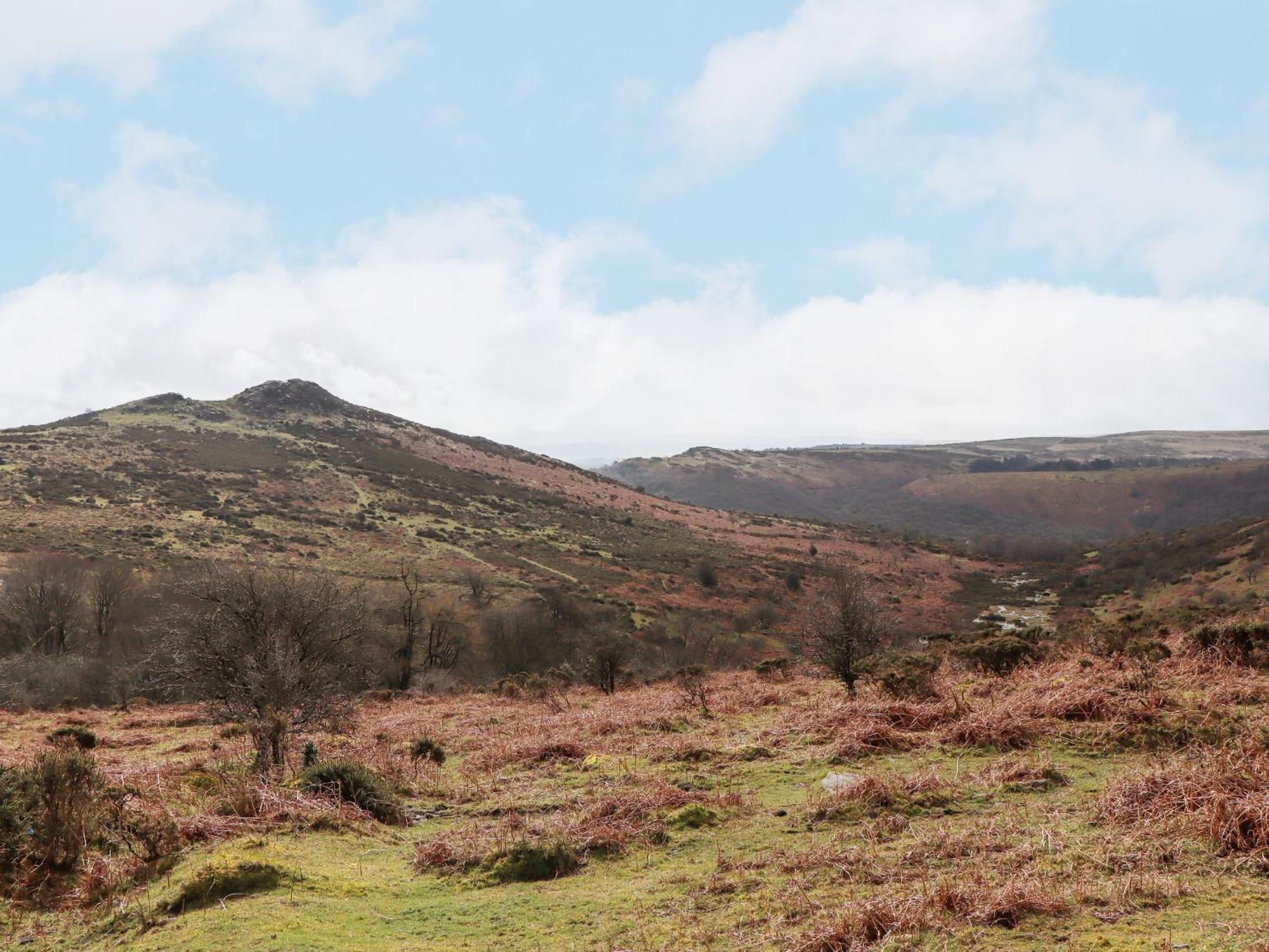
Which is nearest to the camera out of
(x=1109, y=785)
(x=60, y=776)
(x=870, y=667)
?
(x=1109, y=785)

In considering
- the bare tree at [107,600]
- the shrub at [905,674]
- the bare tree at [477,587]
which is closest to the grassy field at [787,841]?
the shrub at [905,674]

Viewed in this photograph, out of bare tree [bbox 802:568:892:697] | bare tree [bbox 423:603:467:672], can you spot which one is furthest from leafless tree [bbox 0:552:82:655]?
bare tree [bbox 802:568:892:697]

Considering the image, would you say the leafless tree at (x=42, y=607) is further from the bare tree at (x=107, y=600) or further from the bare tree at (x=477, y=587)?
the bare tree at (x=477, y=587)

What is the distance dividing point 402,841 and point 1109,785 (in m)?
7.55

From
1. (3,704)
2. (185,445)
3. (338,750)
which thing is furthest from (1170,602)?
(185,445)

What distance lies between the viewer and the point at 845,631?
16406 mm

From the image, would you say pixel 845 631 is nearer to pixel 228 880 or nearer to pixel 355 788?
pixel 355 788

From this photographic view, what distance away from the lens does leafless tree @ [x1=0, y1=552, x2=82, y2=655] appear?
37438mm

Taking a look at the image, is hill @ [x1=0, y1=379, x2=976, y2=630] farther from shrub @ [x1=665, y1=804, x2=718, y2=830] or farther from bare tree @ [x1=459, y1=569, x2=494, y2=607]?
shrub @ [x1=665, y1=804, x2=718, y2=830]

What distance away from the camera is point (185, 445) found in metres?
82.5

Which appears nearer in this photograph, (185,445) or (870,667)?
(870,667)

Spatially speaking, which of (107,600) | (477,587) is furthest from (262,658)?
(477,587)

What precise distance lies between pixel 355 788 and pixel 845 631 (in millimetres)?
10632

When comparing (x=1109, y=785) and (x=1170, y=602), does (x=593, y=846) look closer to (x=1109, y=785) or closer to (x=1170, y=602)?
(x=1109, y=785)
